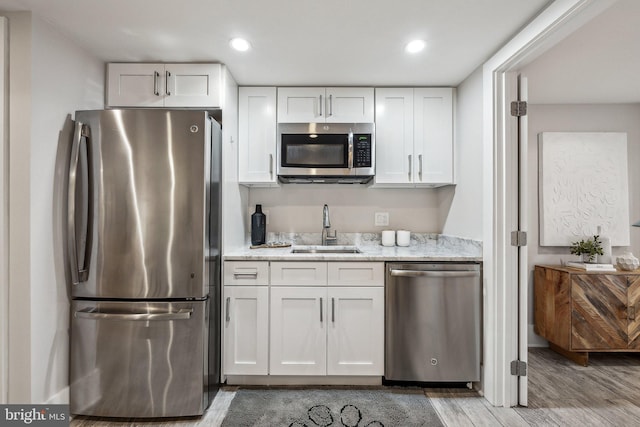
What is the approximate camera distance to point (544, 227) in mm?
3115

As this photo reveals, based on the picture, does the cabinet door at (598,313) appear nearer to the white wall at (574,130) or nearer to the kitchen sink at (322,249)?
the white wall at (574,130)

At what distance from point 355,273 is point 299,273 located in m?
0.39

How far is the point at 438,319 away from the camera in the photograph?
7.53 feet

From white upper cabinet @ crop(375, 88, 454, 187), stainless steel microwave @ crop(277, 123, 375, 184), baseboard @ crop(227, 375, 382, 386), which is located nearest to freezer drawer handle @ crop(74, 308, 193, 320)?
baseboard @ crop(227, 375, 382, 386)

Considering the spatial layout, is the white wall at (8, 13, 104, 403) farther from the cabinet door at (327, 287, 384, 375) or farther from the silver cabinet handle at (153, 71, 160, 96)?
the cabinet door at (327, 287, 384, 375)

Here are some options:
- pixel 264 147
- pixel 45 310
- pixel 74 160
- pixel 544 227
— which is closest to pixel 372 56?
pixel 264 147

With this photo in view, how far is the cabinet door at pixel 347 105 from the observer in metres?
2.72

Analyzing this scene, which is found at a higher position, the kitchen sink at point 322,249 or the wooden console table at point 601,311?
the kitchen sink at point 322,249

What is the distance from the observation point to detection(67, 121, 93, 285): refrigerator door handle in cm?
192

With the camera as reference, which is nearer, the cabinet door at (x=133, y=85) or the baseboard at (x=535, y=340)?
the cabinet door at (x=133, y=85)

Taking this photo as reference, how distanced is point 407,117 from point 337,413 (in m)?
2.18

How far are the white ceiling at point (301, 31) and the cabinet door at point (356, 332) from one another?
5.15 ft

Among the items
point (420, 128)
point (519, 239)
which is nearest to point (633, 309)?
point (519, 239)

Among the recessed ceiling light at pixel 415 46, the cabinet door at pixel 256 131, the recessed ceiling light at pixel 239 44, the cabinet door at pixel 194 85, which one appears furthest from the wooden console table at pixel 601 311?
the cabinet door at pixel 194 85
